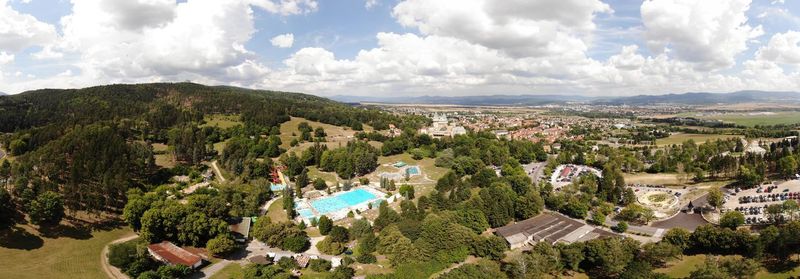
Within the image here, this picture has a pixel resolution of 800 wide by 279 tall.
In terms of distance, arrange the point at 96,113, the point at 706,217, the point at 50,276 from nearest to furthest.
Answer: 1. the point at 50,276
2. the point at 706,217
3. the point at 96,113

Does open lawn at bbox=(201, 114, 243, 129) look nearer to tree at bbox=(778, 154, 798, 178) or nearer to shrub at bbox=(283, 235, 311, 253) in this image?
shrub at bbox=(283, 235, 311, 253)

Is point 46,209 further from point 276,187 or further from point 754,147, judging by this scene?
point 754,147

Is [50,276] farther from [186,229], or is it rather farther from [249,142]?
[249,142]

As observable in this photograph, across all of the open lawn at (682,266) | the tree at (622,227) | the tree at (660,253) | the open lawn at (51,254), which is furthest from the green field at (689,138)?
the open lawn at (51,254)

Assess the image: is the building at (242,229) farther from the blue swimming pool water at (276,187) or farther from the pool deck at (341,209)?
the blue swimming pool water at (276,187)

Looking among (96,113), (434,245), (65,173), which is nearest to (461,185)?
(434,245)

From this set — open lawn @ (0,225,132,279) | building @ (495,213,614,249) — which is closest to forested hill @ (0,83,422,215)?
open lawn @ (0,225,132,279)

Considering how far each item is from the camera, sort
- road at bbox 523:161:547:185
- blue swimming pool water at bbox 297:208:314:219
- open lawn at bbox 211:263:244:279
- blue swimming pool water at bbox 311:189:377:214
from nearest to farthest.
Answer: open lawn at bbox 211:263:244:279
blue swimming pool water at bbox 297:208:314:219
blue swimming pool water at bbox 311:189:377:214
road at bbox 523:161:547:185
